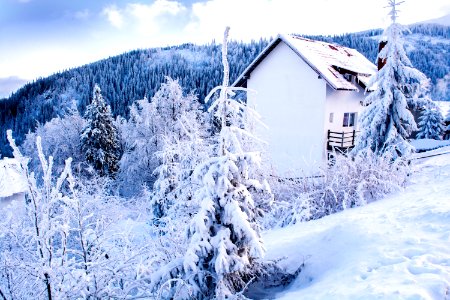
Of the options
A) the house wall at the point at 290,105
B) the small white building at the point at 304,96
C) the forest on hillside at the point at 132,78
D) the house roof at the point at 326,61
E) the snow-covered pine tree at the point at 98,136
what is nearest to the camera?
the house roof at the point at 326,61

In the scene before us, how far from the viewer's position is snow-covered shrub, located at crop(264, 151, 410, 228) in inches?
444

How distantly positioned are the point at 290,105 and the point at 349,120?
13.5 ft

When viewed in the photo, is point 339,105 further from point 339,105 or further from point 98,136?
point 98,136

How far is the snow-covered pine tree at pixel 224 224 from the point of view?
16.7 feet

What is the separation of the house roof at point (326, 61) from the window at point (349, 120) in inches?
73.8

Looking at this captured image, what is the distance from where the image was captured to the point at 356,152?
Answer: 14.5 metres

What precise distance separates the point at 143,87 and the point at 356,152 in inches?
4045

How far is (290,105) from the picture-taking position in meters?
20.7

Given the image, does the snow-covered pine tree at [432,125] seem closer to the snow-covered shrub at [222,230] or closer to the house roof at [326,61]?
the house roof at [326,61]

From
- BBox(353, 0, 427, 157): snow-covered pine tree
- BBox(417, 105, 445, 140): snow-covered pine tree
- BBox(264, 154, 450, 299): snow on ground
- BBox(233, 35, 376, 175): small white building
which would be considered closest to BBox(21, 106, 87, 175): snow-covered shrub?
BBox(233, 35, 376, 175): small white building

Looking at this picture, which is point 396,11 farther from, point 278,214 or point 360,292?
point 360,292

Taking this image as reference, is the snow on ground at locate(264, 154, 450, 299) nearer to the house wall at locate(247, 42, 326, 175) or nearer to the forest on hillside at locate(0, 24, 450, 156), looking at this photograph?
the house wall at locate(247, 42, 326, 175)

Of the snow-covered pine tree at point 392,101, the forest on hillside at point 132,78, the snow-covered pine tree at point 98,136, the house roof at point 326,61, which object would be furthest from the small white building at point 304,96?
the forest on hillside at point 132,78

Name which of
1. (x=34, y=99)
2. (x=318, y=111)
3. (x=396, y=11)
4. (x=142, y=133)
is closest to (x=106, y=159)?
(x=142, y=133)
